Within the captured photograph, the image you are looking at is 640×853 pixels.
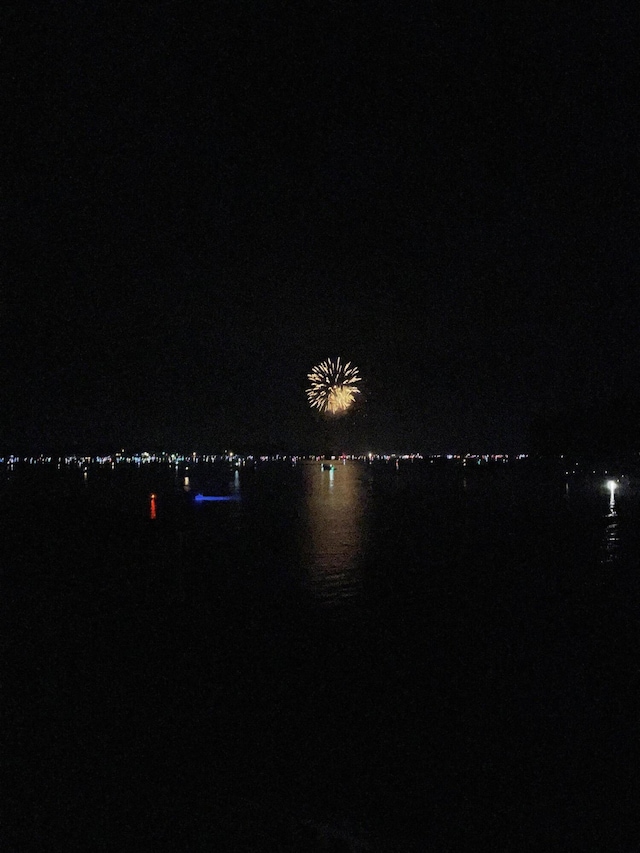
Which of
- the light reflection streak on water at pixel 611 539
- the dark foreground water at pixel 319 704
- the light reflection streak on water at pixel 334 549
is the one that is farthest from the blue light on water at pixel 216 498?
the dark foreground water at pixel 319 704

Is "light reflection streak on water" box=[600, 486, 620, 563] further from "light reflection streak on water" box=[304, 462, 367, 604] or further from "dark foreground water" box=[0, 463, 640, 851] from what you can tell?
"light reflection streak on water" box=[304, 462, 367, 604]

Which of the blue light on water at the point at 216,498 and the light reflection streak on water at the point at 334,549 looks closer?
the light reflection streak on water at the point at 334,549

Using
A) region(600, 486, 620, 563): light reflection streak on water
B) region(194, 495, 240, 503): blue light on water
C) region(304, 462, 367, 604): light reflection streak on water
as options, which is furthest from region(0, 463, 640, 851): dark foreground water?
region(194, 495, 240, 503): blue light on water

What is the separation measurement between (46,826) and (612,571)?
42.8ft

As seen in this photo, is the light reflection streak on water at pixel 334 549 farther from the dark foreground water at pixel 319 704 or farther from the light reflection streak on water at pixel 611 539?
the light reflection streak on water at pixel 611 539

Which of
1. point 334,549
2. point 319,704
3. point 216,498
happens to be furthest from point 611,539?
point 216,498

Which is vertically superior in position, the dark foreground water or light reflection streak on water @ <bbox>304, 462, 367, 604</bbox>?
light reflection streak on water @ <bbox>304, 462, 367, 604</bbox>

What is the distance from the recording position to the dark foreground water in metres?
5.04

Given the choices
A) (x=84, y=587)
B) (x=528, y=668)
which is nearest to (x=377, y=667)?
(x=528, y=668)

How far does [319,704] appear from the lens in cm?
725

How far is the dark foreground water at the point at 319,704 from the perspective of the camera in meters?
5.04

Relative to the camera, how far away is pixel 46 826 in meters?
4.89

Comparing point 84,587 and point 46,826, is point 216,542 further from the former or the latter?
point 46,826

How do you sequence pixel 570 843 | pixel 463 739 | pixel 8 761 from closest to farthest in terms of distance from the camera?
pixel 570 843 → pixel 8 761 → pixel 463 739
